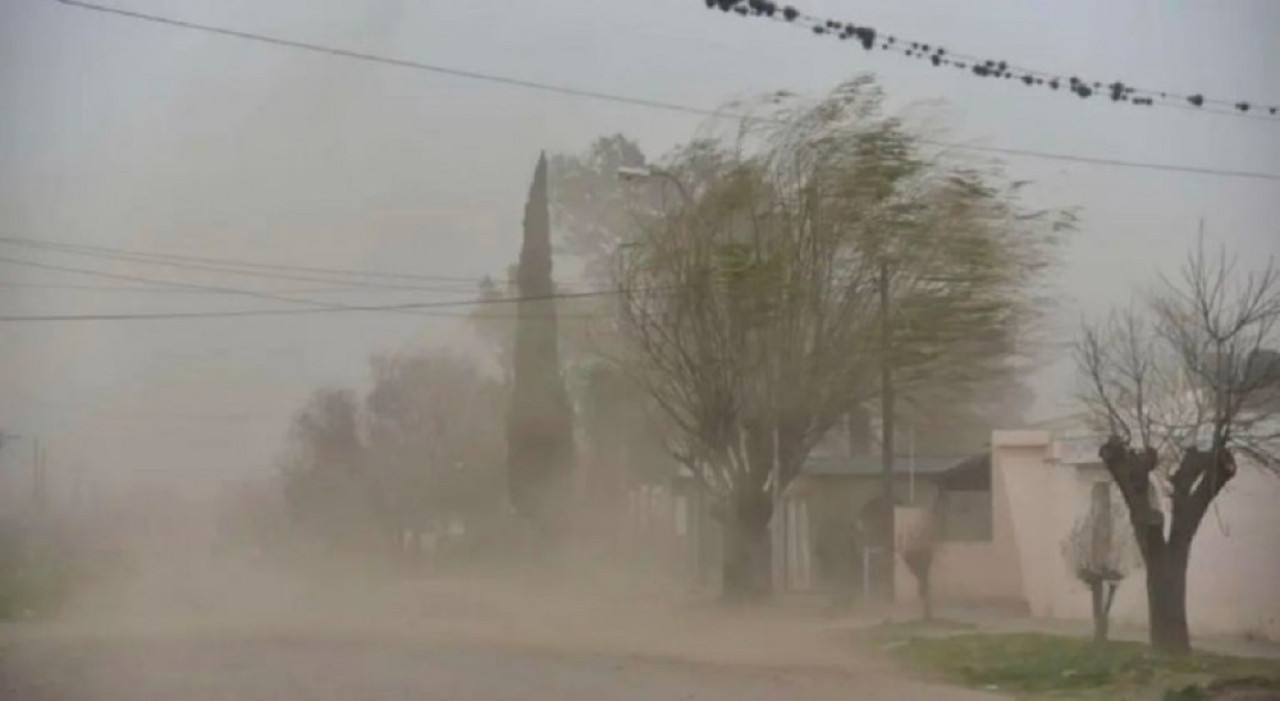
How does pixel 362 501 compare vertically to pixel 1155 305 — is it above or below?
below

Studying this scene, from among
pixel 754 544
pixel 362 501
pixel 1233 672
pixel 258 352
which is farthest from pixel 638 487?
pixel 1233 672

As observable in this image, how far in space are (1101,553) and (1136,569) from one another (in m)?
0.13

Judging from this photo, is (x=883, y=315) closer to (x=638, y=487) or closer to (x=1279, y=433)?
(x=638, y=487)

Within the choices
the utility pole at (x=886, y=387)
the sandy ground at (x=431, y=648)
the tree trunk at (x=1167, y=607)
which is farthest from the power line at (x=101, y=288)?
the tree trunk at (x=1167, y=607)

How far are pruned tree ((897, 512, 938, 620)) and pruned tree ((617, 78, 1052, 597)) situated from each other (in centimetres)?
38

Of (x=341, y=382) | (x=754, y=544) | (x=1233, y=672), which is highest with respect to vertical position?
(x=341, y=382)

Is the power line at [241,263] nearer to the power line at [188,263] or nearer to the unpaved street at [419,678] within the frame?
the power line at [188,263]

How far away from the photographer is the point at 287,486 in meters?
5.40

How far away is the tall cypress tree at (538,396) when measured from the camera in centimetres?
526

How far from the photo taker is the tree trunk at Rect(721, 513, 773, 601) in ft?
17.1

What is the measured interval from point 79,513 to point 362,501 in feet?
2.90

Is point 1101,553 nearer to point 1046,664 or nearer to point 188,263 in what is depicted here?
point 1046,664

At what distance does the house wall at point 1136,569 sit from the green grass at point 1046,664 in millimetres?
99

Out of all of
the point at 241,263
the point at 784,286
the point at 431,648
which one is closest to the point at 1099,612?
the point at 784,286
